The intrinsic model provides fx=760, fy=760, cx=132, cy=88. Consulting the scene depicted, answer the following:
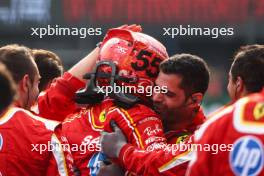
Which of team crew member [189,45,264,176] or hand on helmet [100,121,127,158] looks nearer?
team crew member [189,45,264,176]

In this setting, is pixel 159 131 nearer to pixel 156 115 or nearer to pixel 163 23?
pixel 156 115

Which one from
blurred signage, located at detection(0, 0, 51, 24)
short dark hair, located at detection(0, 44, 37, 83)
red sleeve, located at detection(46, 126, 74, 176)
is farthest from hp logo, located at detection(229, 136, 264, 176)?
blurred signage, located at detection(0, 0, 51, 24)

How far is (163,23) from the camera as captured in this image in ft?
37.7

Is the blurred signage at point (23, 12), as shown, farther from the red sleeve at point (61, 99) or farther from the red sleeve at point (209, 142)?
the red sleeve at point (209, 142)

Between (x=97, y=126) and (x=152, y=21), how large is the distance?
8495 millimetres

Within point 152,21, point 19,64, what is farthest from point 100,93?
point 152,21

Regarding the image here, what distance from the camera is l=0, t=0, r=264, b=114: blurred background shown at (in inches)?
432

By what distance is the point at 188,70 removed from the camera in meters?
3.05

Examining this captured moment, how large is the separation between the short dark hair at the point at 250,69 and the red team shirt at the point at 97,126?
376 millimetres

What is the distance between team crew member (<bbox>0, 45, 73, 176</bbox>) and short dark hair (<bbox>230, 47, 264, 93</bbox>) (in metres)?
0.79

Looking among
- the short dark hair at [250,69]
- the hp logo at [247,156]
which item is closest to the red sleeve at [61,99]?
the short dark hair at [250,69]

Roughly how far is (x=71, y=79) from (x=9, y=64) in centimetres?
29

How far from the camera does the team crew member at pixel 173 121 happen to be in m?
2.84

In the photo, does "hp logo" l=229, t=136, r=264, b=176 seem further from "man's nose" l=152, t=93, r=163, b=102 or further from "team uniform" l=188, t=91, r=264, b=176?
"man's nose" l=152, t=93, r=163, b=102
